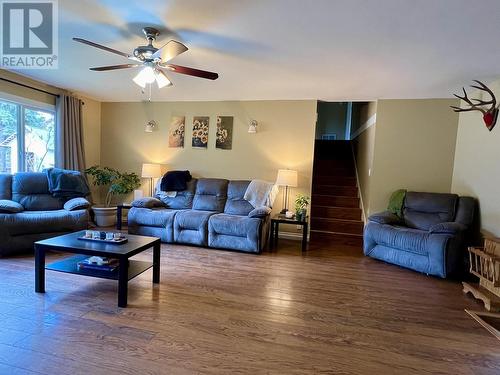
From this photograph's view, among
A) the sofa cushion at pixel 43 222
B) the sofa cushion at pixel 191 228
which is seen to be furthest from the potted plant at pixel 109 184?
the sofa cushion at pixel 191 228

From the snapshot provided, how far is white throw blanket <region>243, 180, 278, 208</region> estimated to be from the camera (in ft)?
14.5

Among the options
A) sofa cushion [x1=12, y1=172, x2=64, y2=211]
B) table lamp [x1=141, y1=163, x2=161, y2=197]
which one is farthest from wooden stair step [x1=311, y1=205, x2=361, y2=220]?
sofa cushion [x1=12, y1=172, x2=64, y2=211]

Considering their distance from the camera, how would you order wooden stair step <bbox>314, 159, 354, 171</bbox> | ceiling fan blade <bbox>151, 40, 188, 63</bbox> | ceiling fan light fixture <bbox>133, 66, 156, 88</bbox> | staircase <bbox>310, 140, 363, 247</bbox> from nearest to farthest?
1. ceiling fan blade <bbox>151, 40, 188, 63</bbox>
2. ceiling fan light fixture <bbox>133, 66, 156, 88</bbox>
3. staircase <bbox>310, 140, 363, 247</bbox>
4. wooden stair step <bbox>314, 159, 354, 171</bbox>

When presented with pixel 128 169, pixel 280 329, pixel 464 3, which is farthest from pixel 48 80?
pixel 464 3

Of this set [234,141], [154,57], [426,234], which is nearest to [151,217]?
[234,141]

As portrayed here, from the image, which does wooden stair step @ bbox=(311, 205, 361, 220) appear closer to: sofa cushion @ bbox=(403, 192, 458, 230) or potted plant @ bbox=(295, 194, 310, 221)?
potted plant @ bbox=(295, 194, 310, 221)

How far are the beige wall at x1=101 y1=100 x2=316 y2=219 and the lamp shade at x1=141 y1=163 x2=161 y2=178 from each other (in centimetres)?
31

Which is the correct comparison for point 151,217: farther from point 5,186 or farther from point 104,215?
point 5,186

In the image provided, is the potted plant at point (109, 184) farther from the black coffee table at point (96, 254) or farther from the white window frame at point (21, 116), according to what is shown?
the black coffee table at point (96, 254)

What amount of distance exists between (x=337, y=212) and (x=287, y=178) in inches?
57.1

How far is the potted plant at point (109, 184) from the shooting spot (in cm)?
498

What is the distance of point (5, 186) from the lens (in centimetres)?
380

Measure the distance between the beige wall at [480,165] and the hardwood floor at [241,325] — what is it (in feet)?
3.42

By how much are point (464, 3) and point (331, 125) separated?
21.8 ft
